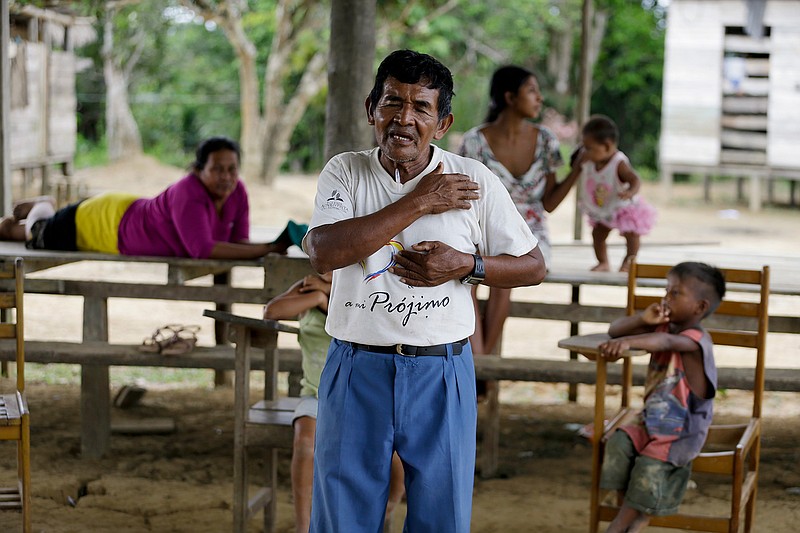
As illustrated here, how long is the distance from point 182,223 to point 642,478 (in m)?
2.80

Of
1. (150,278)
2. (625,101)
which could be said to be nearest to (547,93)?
(625,101)

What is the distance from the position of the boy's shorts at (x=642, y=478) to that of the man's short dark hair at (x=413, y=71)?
74.6 inches

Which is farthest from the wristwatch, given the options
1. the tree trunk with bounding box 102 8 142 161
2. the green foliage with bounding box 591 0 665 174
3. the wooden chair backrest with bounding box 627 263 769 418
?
the green foliage with bounding box 591 0 665 174

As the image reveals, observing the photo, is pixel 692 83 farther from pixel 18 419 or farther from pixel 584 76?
pixel 18 419

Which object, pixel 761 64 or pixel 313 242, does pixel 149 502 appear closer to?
pixel 313 242

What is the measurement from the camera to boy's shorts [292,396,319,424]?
3979 millimetres

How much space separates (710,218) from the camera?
1689cm

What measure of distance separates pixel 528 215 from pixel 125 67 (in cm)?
1852

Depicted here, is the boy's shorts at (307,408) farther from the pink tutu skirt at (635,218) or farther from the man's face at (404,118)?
the pink tutu skirt at (635,218)

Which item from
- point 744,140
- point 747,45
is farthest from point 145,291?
point 747,45

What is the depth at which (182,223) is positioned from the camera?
553 centimetres

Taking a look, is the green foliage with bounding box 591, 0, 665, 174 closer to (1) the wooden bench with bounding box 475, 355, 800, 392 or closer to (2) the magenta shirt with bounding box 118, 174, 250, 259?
(2) the magenta shirt with bounding box 118, 174, 250, 259

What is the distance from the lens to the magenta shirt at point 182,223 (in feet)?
18.1

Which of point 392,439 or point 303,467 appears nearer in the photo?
point 392,439
